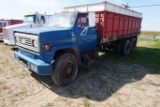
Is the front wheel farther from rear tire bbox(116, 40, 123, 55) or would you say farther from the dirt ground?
rear tire bbox(116, 40, 123, 55)

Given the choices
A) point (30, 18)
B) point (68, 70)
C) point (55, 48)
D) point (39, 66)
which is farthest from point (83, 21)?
point (30, 18)

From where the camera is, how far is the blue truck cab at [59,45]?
13.8 ft

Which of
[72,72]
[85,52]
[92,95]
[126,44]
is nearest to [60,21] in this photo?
[85,52]

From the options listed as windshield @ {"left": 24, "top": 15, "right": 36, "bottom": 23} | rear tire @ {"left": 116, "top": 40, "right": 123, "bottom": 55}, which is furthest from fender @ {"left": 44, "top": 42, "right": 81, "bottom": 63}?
windshield @ {"left": 24, "top": 15, "right": 36, "bottom": 23}

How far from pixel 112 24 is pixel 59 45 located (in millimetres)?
3662

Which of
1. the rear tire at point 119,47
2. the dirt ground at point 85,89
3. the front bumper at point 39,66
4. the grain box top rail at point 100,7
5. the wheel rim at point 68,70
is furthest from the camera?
the rear tire at point 119,47

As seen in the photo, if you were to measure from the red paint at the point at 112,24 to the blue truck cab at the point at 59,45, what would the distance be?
543 millimetres

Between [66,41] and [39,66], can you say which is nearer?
[39,66]

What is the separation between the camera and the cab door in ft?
17.5

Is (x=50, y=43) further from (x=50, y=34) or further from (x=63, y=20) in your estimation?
(x=63, y=20)

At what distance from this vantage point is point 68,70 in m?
4.89

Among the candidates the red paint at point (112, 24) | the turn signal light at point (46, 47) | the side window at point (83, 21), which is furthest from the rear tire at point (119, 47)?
the turn signal light at point (46, 47)

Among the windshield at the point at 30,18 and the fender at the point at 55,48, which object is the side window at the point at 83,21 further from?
the windshield at the point at 30,18

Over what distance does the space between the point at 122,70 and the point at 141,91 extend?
1970mm
